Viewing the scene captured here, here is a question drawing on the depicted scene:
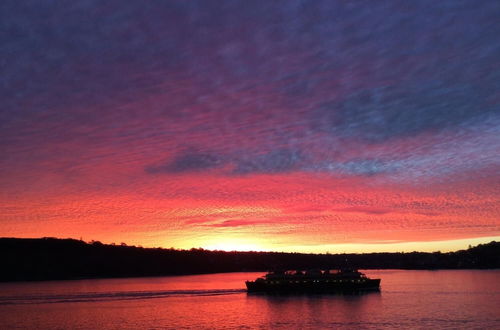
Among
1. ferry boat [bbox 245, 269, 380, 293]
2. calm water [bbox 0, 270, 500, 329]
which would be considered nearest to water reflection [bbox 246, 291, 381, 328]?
calm water [bbox 0, 270, 500, 329]

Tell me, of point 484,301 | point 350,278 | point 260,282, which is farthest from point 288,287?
point 484,301

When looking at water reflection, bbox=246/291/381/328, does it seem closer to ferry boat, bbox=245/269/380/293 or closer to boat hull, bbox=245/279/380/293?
boat hull, bbox=245/279/380/293

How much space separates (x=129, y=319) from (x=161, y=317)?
7.04m

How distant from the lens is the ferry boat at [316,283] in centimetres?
16981

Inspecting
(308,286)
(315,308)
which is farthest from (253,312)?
(308,286)

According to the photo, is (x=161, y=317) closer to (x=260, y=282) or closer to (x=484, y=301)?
(x=260, y=282)

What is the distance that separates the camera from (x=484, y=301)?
5246 inches

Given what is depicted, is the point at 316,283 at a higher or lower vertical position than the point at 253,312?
higher

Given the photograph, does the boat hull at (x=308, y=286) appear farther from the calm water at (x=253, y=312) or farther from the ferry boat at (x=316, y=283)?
the calm water at (x=253, y=312)

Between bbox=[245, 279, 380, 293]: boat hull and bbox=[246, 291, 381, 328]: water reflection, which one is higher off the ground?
bbox=[245, 279, 380, 293]: boat hull

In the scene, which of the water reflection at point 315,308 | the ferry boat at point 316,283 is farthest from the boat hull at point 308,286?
the water reflection at point 315,308

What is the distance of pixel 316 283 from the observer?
564ft

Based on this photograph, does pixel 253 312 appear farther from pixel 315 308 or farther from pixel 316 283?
pixel 316 283

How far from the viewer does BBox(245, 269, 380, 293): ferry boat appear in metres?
170
